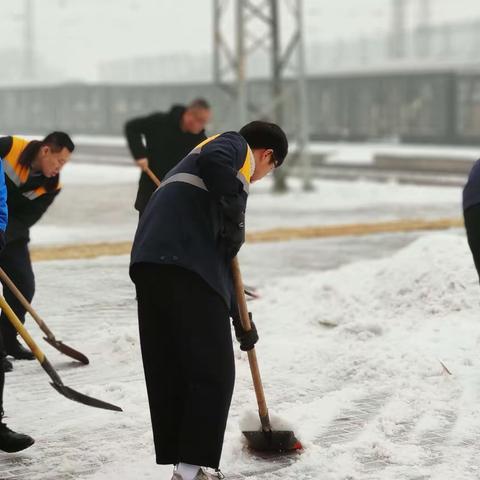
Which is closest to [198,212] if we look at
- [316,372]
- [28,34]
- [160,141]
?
[316,372]

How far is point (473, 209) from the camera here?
5297 mm

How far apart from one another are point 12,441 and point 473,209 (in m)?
2.59

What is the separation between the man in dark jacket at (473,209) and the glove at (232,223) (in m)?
1.88

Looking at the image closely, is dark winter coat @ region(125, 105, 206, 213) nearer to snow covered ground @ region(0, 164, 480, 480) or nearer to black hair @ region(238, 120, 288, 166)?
snow covered ground @ region(0, 164, 480, 480)

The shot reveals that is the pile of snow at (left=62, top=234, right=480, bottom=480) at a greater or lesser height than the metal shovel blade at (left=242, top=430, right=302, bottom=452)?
lesser

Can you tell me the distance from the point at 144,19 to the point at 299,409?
76.5 metres

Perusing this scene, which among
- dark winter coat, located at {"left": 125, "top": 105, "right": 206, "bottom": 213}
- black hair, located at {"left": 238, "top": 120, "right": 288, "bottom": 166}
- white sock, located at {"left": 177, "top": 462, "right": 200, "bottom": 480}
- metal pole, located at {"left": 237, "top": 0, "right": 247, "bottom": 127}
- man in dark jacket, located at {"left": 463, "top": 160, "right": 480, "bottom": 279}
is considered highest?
metal pole, located at {"left": 237, "top": 0, "right": 247, "bottom": 127}

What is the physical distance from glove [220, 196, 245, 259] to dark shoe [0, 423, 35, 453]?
4.63 feet

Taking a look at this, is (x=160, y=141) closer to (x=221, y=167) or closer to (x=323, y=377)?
(x=323, y=377)

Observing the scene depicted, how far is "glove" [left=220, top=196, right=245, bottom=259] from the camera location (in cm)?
371

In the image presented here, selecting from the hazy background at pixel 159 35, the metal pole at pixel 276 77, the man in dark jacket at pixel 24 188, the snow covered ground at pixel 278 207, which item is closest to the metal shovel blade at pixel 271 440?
the man in dark jacket at pixel 24 188

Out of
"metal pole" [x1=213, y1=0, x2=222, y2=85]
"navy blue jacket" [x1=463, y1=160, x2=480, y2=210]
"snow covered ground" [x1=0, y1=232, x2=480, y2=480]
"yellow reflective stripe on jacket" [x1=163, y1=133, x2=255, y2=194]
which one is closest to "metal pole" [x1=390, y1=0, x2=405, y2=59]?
"metal pole" [x1=213, y1=0, x2=222, y2=85]

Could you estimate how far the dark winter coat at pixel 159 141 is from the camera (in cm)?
788

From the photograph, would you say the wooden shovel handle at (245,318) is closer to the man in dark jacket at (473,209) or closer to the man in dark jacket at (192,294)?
the man in dark jacket at (192,294)
